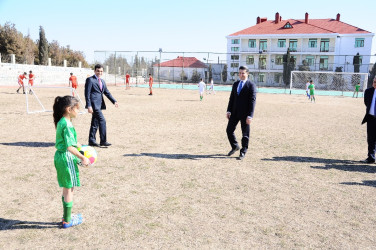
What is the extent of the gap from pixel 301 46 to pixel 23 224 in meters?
52.7

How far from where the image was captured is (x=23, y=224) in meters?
3.63

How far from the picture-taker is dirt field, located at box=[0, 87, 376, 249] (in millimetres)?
3387

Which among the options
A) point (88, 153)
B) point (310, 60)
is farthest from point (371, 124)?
point (310, 60)

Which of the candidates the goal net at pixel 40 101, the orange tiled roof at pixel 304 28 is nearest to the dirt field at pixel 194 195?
the goal net at pixel 40 101

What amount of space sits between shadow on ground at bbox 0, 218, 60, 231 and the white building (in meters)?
45.0

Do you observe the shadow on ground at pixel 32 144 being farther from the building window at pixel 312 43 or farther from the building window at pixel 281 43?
the building window at pixel 312 43

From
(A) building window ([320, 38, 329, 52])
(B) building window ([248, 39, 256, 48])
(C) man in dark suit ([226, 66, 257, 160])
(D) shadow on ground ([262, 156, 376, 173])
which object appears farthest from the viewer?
(B) building window ([248, 39, 256, 48])

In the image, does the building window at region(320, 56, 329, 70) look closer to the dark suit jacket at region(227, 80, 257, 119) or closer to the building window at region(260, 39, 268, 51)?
the building window at region(260, 39, 268, 51)

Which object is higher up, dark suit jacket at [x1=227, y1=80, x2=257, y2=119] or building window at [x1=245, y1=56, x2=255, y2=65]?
A: building window at [x1=245, y1=56, x2=255, y2=65]

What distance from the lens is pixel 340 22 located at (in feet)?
177

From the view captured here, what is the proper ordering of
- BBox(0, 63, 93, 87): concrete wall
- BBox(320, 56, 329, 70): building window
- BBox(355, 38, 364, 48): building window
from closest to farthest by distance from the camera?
BBox(0, 63, 93, 87): concrete wall, BBox(320, 56, 329, 70): building window, BBox(355, 38, 364, 48): building window

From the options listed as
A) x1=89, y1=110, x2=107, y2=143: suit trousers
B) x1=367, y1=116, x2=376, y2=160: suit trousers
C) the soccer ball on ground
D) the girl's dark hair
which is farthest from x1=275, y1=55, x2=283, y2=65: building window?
the girl's dark hair

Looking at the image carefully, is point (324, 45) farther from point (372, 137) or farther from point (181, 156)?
point (181, 156)

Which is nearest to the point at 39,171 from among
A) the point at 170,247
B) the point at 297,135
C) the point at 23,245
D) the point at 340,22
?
the point at 23,245
